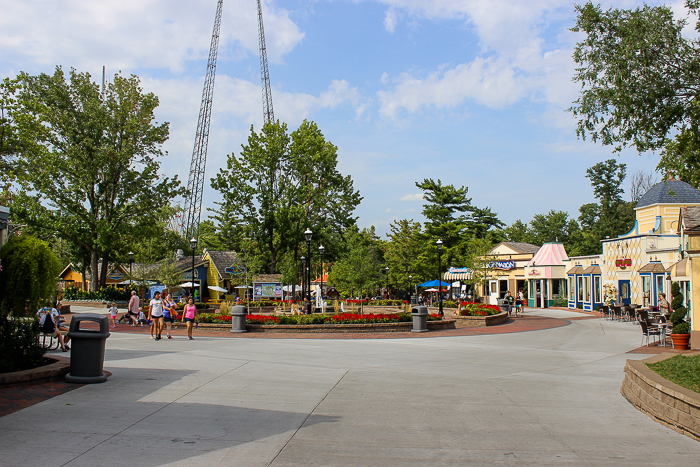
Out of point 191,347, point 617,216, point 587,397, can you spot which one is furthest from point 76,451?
point 617,216

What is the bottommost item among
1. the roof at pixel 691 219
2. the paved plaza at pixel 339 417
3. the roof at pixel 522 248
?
the paved plaza at pixel 339 417

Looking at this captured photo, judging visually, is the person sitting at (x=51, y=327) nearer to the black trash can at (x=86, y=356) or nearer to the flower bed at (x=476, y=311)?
the black trash can at (x=86, y=356)

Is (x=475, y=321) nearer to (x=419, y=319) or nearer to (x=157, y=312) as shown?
(x=419, y=319)

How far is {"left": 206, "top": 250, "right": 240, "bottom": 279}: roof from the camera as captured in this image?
195 ft

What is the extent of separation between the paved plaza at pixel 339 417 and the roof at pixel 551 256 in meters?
36.3

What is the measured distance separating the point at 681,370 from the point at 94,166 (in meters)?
39.6

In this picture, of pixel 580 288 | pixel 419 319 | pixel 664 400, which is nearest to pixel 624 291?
pixel 580 288

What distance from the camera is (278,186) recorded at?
49.5 m

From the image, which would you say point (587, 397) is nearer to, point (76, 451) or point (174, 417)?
point (174, 417)

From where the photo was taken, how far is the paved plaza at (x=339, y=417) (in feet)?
18.0

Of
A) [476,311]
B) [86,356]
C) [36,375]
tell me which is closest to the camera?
[36,375]

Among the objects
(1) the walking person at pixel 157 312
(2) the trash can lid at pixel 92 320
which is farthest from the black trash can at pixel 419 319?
(2) the trash can lid at pixel 92 320

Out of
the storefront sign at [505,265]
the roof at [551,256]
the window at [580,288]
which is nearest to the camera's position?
the window at [580,288]

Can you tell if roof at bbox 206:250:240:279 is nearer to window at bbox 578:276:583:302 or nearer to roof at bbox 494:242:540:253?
roof at bbox 494:242:540:253
